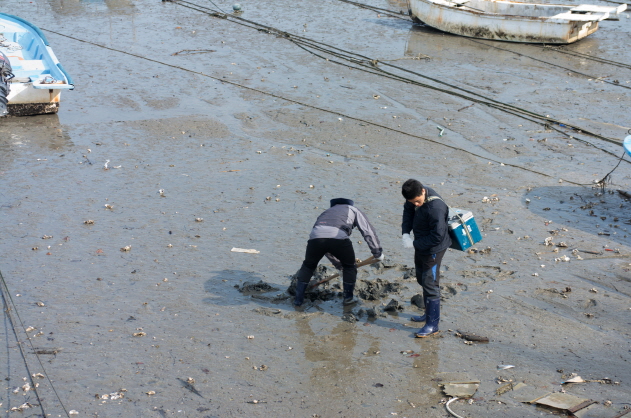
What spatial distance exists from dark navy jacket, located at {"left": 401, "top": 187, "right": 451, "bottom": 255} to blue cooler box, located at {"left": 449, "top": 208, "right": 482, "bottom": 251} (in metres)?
0.07

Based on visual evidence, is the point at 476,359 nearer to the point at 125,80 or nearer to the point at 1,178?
the point at 1,178

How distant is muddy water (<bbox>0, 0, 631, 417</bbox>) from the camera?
18.2ft

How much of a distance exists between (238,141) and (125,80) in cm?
458

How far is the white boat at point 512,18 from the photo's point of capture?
16.8m

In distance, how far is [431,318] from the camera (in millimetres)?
6148

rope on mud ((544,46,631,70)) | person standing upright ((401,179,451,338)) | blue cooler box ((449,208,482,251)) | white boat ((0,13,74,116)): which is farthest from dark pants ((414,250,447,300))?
rope on mud ((544,46,631,70))

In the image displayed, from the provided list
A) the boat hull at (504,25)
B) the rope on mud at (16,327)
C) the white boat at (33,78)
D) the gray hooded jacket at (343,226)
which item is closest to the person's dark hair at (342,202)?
the gray hooded jacket at (343,226)

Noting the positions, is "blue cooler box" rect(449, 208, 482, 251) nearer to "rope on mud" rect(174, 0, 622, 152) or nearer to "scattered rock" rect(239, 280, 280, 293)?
"scattered rock" rect(239, 280, 280, 293)

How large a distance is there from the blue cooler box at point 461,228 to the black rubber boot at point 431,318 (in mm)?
610

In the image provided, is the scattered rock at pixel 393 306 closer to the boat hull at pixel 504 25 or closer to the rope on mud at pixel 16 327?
the rope on mud at pixel 16 327

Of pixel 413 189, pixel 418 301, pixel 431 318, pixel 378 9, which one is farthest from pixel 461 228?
pixel 378 9

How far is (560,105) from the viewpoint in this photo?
12.7m

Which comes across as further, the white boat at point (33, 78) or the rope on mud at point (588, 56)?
the rope on mud at point (588, 56)

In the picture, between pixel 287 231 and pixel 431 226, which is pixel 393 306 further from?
pixel 287 231
